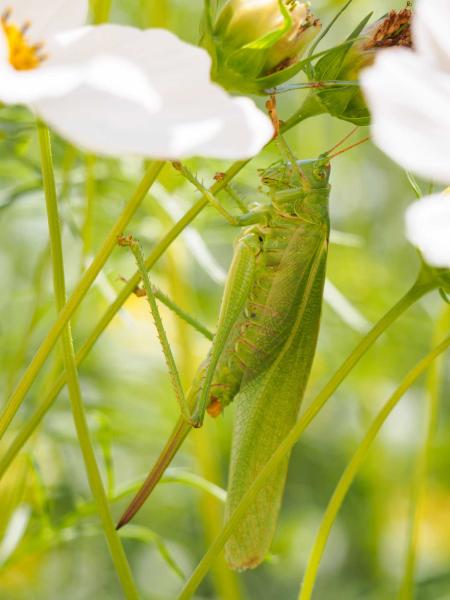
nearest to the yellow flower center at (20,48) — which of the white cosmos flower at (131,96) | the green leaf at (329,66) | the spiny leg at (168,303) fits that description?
the white cosmos flower at (131,96)

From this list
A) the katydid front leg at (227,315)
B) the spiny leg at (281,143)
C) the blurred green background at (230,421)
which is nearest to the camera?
the spiny leg at (281,143)

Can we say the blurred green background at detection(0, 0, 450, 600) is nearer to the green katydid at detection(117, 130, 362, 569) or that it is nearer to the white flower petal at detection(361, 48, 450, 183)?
the green katydid at detection(117, 130, 362, 569)

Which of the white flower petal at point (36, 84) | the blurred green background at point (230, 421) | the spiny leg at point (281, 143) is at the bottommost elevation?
the white flower petal at point (36, 84)

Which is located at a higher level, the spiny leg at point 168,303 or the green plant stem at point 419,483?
the spiny leg at point 168,303

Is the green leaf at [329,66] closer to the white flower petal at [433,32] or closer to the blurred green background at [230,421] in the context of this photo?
the white flower petal at [433,32]

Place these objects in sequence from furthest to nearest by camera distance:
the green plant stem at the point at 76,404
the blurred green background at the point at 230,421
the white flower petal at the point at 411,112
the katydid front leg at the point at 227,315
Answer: the blurred green background at the point at 230,421, the katydid front leg at the point at 227,315, the green plant stem at the point at 76,404, the white flower petal at the point at 411,112

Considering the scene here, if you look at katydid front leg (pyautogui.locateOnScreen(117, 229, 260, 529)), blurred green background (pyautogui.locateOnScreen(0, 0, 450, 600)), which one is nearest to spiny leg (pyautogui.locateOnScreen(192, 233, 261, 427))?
katydid front leg (pyautogui.locateOnScreen(117, 229, 260, 529))

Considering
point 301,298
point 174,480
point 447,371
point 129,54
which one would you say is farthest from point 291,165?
point 447,371

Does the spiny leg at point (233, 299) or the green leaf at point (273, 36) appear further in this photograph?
the spiny leg at point (233, 299)

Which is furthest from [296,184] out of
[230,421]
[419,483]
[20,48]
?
[230,421]
